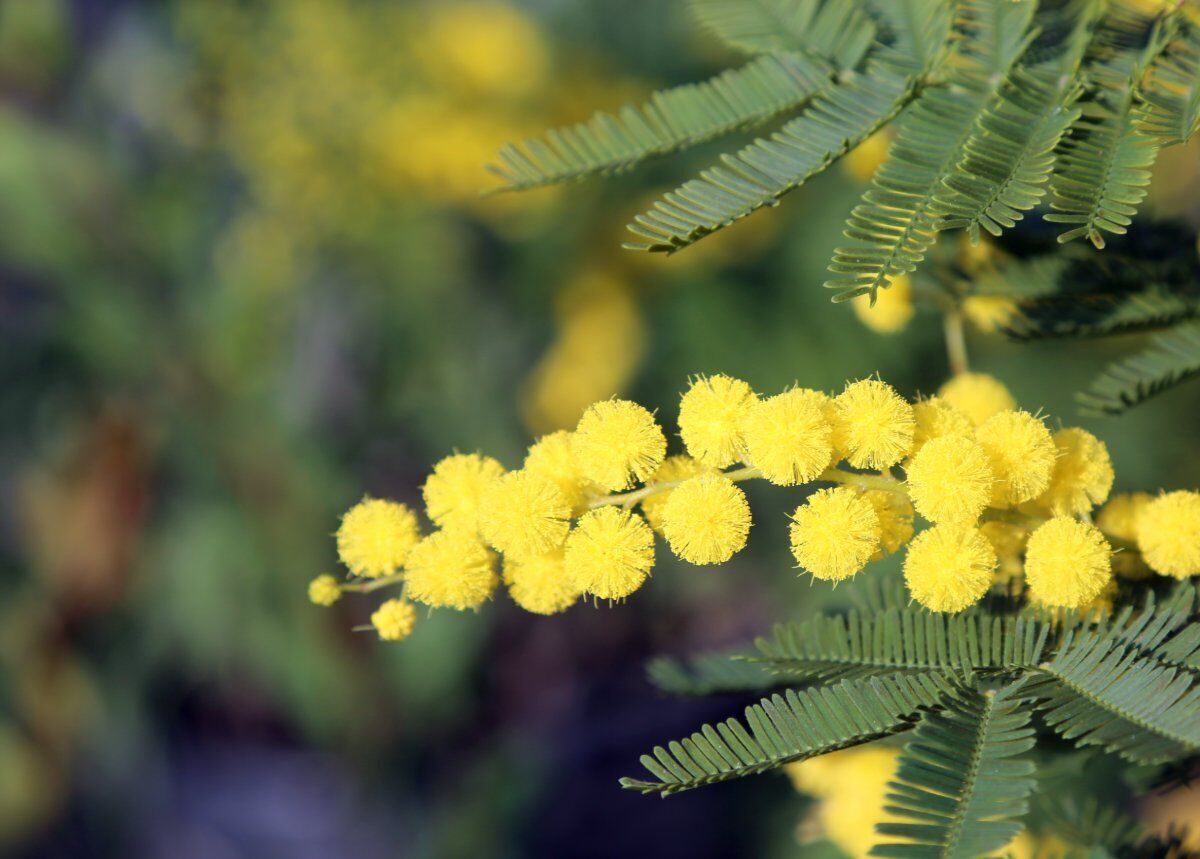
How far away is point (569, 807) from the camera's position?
13.8ft

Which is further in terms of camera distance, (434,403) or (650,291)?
(434,403)

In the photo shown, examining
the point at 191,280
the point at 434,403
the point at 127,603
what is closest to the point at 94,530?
the point at 127,603

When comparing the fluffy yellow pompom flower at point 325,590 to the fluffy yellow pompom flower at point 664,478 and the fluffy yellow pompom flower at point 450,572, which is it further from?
the fluffy yellow pompom flower at point 664,478

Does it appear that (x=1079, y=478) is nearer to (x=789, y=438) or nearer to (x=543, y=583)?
Result: (x=789, y=438)

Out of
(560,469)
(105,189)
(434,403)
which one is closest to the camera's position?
(560,469)

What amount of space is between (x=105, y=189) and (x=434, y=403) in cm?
127

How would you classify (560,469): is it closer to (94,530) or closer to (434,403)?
(434,403)

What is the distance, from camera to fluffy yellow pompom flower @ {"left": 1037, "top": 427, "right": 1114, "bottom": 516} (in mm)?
1018

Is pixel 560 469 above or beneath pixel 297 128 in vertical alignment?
beneath

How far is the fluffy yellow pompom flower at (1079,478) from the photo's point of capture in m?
1.02

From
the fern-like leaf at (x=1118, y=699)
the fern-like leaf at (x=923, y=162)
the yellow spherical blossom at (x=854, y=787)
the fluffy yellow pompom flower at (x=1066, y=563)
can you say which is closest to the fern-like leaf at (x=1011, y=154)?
the fern-like leaf at (x=923, y=162)

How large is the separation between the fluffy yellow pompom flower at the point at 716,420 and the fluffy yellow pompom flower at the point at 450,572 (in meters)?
0.24

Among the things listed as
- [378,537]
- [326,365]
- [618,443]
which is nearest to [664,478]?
[618,443]

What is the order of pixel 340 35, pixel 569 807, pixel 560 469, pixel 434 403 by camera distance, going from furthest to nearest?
pixel 569 807 → pixel 434 403 → pixel 340 35 → pixel 560 469
